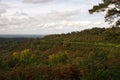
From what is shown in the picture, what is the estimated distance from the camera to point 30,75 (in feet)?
46.4

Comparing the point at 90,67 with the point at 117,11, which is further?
the point at 117,11

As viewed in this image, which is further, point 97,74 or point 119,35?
point 119,35

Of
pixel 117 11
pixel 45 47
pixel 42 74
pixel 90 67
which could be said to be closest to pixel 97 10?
pixel 117 11

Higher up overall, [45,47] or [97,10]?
[97,10]

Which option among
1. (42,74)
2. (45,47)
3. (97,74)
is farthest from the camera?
(45,47)

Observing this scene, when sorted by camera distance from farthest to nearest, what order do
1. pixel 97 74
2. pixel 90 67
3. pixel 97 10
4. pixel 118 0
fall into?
pixel 97 10 → pixel 118 0 → pixel 90 67 → pixel 97 74

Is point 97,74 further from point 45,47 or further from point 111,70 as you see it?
point 45,47

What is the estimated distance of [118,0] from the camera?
26.9 metres

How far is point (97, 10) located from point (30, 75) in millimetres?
16251

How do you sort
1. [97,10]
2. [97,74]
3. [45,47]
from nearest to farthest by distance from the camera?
1. [97,74]
2. [97,10]
3. [45,47]

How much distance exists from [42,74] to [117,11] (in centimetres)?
1520

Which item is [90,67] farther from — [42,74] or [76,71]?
[42,74]

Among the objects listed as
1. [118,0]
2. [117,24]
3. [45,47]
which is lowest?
[45,47]

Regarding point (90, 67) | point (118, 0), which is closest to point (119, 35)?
point (118, 0)
